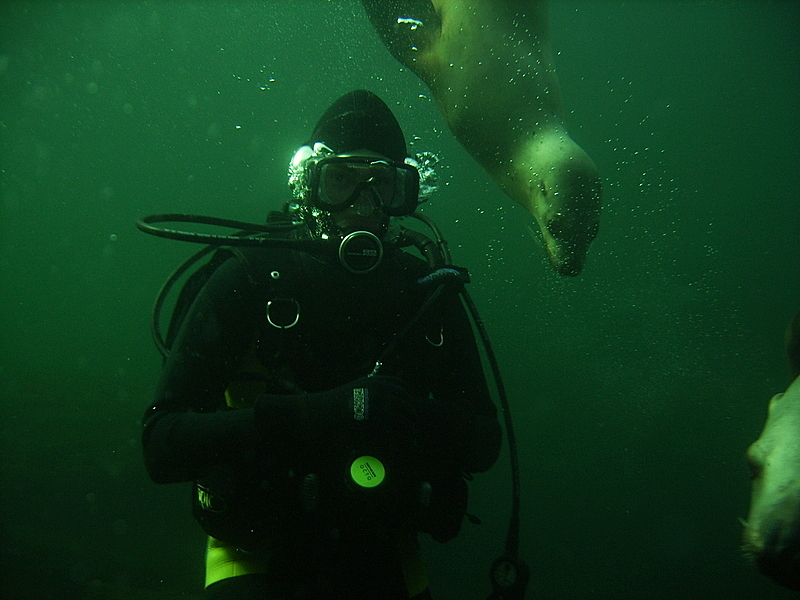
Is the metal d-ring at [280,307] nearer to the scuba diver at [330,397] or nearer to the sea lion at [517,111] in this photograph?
the scuba diver at [330,397]

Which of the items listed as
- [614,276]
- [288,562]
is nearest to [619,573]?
[288,562]

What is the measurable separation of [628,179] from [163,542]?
50.6 meters

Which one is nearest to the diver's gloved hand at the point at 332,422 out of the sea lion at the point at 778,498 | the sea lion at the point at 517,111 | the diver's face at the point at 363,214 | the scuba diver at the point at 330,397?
the scuba diver at the point at 330,397

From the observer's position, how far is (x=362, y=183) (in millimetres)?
2176

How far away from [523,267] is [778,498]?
72.5m

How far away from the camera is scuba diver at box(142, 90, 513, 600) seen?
1.50 metres

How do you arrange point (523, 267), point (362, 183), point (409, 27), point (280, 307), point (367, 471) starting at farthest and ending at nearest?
point (523, 267), point (409, 27), point (362, 183), point (280, 307), point (367, 471)

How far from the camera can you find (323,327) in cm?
196

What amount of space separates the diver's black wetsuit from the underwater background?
7.25 ft

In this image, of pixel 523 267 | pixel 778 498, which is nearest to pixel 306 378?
pixel 778 498

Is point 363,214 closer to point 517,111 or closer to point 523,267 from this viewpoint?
point 517,111

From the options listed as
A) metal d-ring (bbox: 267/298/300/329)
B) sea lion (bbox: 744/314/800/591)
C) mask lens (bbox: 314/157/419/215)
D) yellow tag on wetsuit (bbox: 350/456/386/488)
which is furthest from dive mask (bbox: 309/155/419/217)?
sea lion (bbox: 744/314/800/591)

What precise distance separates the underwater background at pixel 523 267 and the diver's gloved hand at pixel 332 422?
2.85 meters

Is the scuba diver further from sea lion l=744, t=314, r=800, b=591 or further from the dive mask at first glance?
sea lion l=744, t=314, r=800, b=591
